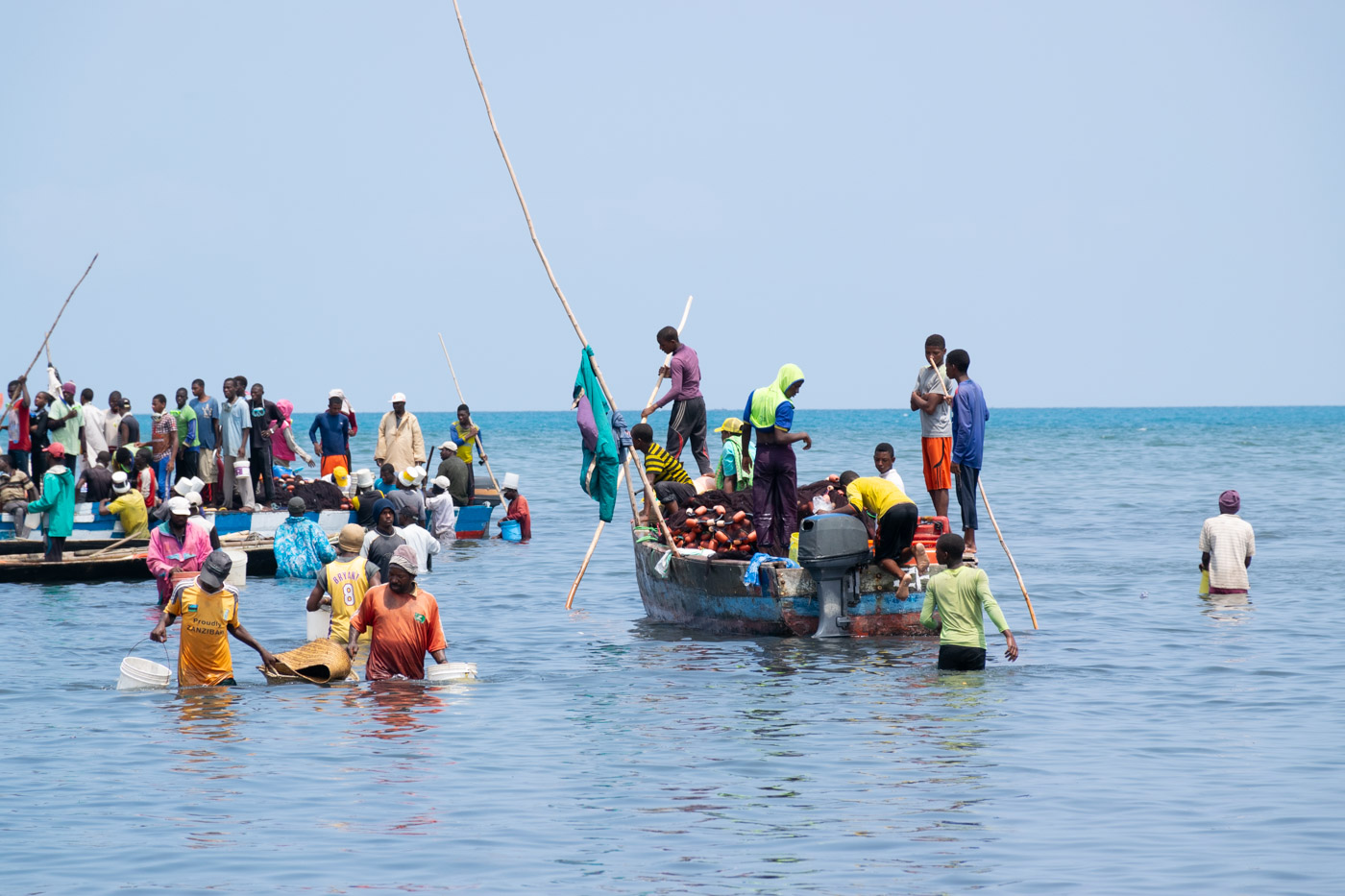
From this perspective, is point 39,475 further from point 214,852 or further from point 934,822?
point 934,822

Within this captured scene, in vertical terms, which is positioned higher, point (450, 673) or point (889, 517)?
point (889, 517)

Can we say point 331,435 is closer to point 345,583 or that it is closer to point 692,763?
point 345,583

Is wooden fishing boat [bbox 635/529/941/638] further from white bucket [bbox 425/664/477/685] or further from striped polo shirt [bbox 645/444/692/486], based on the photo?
white bucket [bbox 425/664/477/685]

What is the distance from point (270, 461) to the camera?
2245 cm

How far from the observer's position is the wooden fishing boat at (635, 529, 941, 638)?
1412 centimetres

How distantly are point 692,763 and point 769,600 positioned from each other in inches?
176

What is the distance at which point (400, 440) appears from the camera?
77.1 ft

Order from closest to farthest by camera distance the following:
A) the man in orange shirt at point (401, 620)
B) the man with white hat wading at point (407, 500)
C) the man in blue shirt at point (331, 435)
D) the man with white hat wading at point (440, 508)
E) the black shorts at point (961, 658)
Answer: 1. the man in orange shirt at point (401, 620)
2. the black shorts at point (961, 658)
3. the man with white hat wading at point (407, 500)
4. the man in blue shirt at point (331, 435)
5. the man with white hat wading at point (440, 508)

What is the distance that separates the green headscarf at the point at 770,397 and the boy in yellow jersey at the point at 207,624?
496 cm

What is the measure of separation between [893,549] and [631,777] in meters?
4.77

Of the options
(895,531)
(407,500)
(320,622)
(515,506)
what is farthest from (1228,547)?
(515,506)

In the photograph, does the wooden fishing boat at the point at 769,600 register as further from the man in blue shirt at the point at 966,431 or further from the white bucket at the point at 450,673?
the white bucket at the point at 450,673


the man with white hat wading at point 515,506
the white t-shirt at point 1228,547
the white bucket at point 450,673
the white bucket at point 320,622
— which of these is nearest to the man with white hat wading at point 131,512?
the man with white hat wading at point 515,506

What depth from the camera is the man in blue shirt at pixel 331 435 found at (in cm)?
2338
